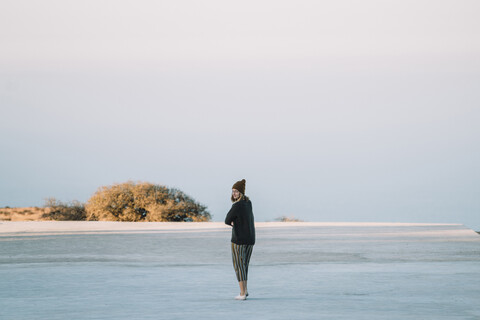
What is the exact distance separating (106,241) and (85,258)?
574 cm

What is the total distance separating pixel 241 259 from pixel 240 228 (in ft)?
1.47

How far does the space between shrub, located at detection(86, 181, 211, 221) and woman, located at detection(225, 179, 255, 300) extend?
31344mm

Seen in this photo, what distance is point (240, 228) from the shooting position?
37.5 ft

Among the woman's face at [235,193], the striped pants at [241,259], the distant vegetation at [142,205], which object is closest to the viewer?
the striped pants at [241,259]

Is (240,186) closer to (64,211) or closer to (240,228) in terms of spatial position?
(240,228)

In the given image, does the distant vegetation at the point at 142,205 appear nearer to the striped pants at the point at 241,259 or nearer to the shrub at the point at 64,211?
the shrub at the point at 64,211

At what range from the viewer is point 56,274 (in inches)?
583

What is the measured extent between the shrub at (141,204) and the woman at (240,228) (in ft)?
103

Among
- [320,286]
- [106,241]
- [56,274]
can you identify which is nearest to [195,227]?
[106,241]

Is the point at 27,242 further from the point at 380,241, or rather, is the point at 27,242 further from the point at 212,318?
the point at 212,318

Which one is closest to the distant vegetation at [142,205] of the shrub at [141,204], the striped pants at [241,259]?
the shrub at [141,204]

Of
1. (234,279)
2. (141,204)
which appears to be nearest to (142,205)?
(141,204)

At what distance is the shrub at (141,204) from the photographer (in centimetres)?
4300

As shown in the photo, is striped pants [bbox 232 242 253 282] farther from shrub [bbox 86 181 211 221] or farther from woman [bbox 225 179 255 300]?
shrub [bbox 86 181 211 221]
